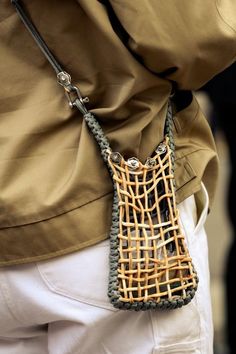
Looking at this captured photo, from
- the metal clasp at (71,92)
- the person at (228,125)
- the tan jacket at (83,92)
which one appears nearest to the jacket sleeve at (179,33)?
the tan jacket at (83,92)

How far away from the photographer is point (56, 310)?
54.2 inches

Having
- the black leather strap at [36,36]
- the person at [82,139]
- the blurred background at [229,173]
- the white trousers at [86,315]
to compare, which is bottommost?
the blurred background at [229,173]

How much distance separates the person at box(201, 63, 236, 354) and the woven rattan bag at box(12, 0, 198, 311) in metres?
1.10

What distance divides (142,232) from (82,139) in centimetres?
18

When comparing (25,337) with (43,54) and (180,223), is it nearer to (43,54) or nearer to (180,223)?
(180,223)

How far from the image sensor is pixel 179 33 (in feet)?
4.46

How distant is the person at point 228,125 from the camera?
2.49m

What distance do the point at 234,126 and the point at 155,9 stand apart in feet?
4.11

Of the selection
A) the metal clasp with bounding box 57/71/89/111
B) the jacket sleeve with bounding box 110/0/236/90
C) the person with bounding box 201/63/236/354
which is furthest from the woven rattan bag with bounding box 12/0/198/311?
the person with bounding box 201/63/236/354

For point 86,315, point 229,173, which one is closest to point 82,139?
point 86,315

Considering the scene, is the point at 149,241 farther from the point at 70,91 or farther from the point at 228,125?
the point at 228,125

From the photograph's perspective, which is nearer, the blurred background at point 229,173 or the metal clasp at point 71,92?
Result: the metal clasp at point 71,92

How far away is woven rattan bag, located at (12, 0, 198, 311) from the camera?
1.36 meters

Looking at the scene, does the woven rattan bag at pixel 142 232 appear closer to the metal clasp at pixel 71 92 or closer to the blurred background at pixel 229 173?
the metal clasp at pixel 71 92
